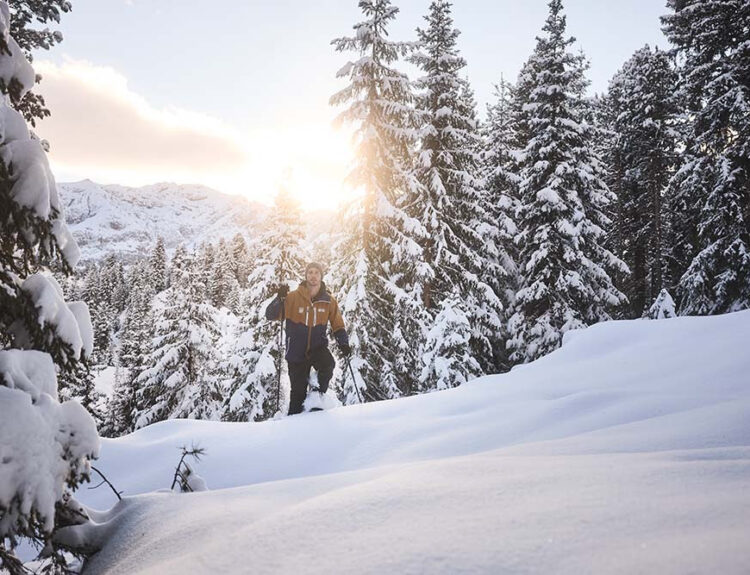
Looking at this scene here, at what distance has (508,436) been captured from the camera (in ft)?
11.9

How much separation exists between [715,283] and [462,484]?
17.3 meters

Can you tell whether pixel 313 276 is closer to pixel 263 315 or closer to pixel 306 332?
pixel 306 332

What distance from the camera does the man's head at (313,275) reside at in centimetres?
650

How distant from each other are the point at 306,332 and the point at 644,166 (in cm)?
2479

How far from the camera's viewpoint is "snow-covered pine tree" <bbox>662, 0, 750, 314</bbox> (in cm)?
1399

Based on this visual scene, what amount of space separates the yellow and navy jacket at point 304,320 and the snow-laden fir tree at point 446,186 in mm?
9962

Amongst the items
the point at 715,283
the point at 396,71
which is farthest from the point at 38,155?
the point at 715,283

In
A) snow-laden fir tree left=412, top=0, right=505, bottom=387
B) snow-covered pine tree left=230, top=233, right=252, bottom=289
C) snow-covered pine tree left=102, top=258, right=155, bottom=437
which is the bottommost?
snow-covered pine tree left=102, top=258, right=155, bottom=437

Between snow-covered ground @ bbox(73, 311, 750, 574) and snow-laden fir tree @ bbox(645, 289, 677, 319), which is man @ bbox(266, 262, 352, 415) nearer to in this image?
snow-covered ground @ bbox(73, 311, 750, 574)

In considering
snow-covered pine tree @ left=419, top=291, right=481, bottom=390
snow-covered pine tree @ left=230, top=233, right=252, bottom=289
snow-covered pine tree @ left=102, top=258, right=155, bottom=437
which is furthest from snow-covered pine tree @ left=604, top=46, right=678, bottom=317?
snow-covered pine tree @ left=230, top=233, right=252, bottom=289

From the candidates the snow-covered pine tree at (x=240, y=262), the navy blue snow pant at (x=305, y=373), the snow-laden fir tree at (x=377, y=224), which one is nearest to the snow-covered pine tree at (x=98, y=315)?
the snow-covered pine tree at (x=240, y=262)

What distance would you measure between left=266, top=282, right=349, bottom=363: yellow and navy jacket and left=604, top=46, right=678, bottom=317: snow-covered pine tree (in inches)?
853

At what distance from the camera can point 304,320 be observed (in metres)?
6.43

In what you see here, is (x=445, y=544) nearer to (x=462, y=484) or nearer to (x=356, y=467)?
(x=462, y=484)
